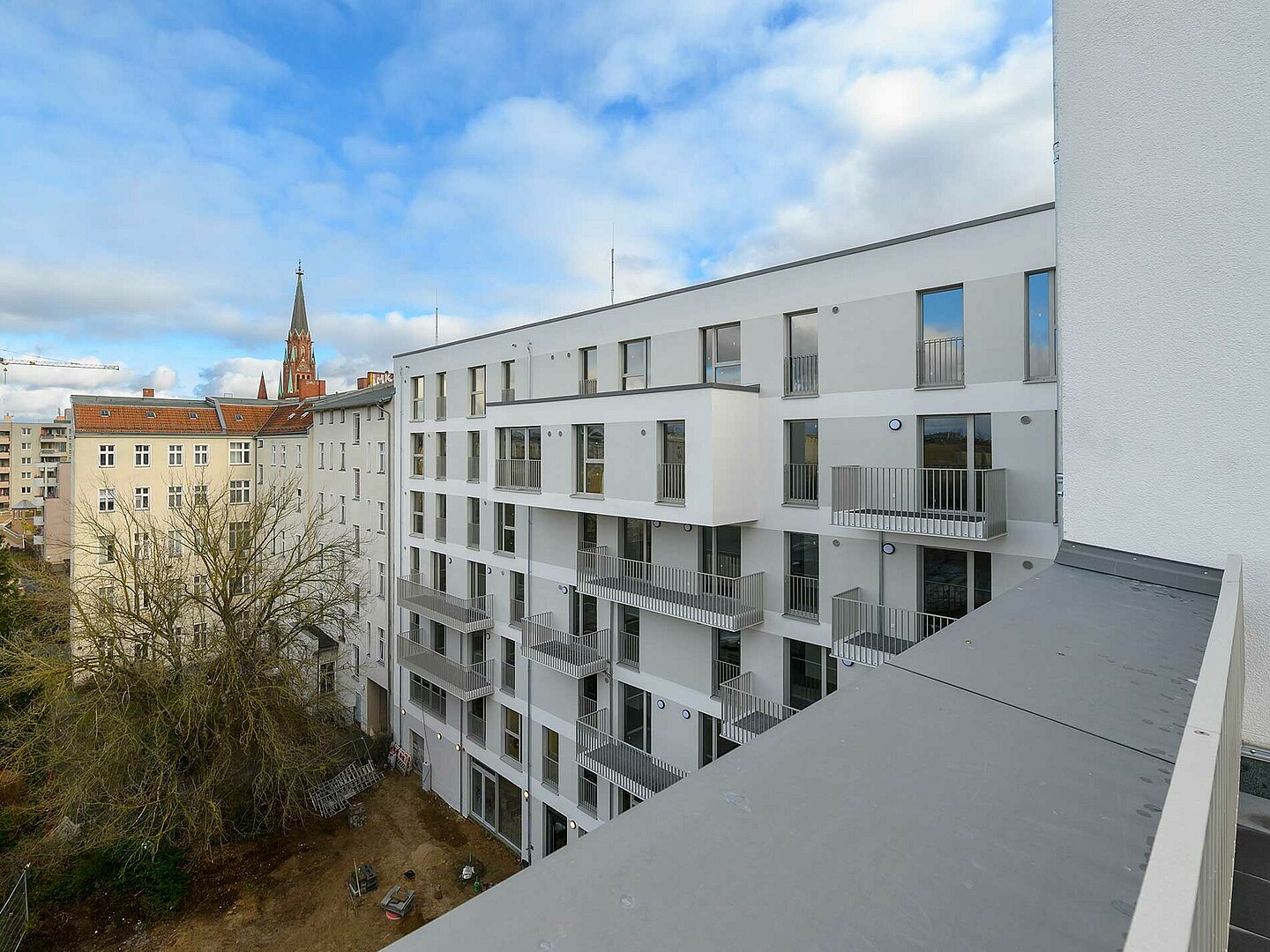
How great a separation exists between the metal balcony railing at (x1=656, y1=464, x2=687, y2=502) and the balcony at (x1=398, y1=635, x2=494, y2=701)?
807 centimetres

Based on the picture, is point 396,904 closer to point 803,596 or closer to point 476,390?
point 803,596

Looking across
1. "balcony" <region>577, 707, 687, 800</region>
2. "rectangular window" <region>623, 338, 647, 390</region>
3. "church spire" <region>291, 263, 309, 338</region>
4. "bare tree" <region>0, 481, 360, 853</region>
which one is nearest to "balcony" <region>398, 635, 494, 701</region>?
"bare tree" <region>0, 481, 360, 853</region>

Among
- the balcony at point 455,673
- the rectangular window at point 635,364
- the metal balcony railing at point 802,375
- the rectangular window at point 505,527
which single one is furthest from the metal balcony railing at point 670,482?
the balcony at point 455,673

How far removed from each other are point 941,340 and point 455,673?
45.3 feet

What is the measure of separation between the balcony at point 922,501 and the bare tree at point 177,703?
13.4m

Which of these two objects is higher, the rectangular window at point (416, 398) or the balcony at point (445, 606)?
the rectangular window at point (416, 398)

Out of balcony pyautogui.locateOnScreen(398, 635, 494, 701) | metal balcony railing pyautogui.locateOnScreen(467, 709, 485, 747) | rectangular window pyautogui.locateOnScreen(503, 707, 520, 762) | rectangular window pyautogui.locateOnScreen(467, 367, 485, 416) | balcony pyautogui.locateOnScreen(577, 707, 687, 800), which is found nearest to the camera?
balcony pyautogui.locateOnScreen(577, 707, 687, 800)

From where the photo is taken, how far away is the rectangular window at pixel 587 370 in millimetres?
13430

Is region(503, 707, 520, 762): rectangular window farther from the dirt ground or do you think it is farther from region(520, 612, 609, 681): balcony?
region(520, 612, 609, 681): balcony

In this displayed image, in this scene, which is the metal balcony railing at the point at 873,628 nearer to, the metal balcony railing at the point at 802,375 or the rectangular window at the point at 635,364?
the metal balcony railing at the point at 802,375

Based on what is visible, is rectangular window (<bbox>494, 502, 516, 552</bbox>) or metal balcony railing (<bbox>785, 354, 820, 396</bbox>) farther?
rectangular window (<bbox>494, 502, 516, 552</bbox>)

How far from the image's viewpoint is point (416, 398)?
18703 mm

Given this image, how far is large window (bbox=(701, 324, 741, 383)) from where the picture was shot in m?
10.8

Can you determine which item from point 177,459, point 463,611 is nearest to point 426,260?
point 463,611
